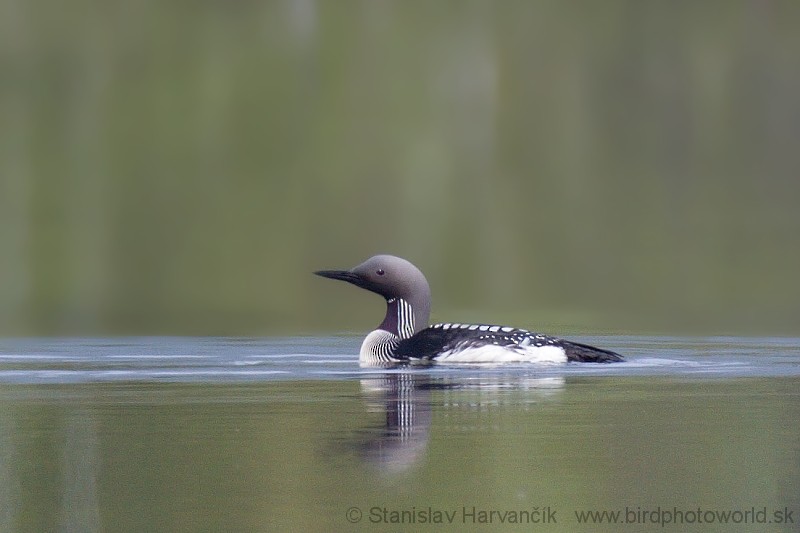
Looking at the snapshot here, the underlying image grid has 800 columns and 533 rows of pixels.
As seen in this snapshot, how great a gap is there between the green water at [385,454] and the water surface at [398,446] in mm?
12

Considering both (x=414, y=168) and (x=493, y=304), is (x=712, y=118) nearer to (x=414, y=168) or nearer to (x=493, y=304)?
(x=414, y=168)

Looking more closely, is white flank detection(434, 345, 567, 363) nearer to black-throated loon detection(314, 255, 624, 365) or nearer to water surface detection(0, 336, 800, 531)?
black-throated loon detection(314, 255, 624, 365)

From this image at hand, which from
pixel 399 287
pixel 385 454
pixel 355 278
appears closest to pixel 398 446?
pixel 385 454

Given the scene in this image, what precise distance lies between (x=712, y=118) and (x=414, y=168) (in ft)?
17.0

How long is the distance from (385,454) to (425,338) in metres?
3.87

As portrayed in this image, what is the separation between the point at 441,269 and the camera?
22344 mm

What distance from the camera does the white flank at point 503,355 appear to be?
1000 centimetres

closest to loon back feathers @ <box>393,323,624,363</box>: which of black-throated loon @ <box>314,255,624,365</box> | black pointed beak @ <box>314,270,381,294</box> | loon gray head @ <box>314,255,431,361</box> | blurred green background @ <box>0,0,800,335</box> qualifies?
black-throated loon @ <box>314,255,624,365</box>

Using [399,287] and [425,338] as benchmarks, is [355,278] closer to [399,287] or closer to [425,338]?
[399,287]

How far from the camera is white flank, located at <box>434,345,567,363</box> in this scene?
1000 cm

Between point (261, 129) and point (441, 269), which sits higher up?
point (261, 129)

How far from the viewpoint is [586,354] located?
9977 millimetres

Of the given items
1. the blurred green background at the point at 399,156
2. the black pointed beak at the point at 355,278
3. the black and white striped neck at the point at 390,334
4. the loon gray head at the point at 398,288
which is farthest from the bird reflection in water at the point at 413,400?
the blurred green background at the point at 399,156

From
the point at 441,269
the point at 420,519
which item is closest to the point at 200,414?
the point at 420,519
